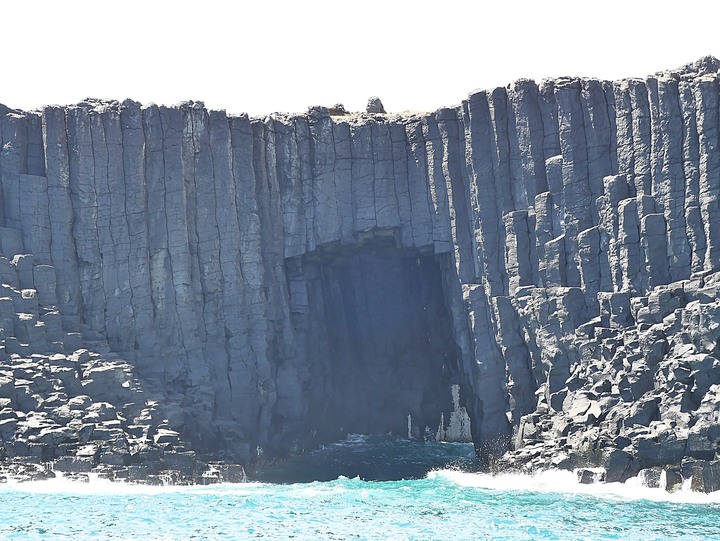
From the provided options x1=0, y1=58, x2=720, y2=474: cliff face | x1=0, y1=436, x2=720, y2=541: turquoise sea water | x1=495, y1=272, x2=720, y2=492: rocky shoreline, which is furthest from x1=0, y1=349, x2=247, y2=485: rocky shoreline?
x1=495, y1=272, x2=720, y2=492: rocky shoreline

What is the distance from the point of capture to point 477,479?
6128 cm

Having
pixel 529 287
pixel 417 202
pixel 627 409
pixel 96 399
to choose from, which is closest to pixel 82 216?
pixel 96 399

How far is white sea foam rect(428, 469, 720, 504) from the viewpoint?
5284 cm

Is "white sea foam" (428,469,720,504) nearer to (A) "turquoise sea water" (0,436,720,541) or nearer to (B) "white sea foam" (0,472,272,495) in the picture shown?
(A) "turquoise sea water" (0,436,720,541)

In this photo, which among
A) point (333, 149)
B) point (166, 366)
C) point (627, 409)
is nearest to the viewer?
point (627, 409)

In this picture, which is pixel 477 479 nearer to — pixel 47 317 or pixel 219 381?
pixel 219 381

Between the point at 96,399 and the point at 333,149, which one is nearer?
the point at 96,399

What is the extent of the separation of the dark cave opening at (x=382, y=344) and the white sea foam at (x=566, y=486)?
1101cm

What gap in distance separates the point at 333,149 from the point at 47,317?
16631 millimetres

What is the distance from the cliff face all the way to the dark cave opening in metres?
0.18

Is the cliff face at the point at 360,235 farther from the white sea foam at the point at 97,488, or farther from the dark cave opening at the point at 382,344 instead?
the white sea foam at the point at 97,488

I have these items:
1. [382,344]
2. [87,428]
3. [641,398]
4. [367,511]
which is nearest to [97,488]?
[87,428]

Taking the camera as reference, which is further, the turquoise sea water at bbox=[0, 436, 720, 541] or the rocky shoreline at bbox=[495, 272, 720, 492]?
the rocky shoreline at bbox=[495, 272, 720, 492]

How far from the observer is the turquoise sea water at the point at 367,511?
48.2 metres
